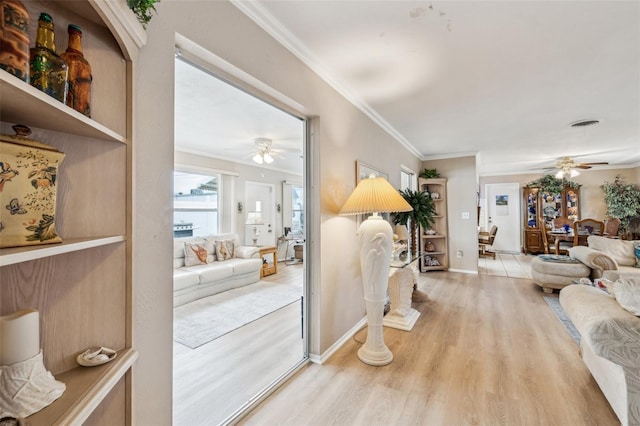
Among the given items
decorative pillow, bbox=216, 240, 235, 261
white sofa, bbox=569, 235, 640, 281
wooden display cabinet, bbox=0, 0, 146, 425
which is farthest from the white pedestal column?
white sofa, bbox=569, 235, 640, 281

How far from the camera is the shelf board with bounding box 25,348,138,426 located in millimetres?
585

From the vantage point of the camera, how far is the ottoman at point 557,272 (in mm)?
3826

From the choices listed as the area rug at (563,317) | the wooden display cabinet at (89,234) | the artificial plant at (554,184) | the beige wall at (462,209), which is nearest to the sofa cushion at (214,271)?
the wooden display cabinet at (89,234)

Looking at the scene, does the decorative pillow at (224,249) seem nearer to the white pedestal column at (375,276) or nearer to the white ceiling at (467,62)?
the white ceiling at (467,62)

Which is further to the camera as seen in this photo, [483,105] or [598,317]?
[483,105]

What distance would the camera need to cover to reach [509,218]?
7895mm

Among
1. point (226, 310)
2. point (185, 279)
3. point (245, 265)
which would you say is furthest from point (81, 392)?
point (245, 265)

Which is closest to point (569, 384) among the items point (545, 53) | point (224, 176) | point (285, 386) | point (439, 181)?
point (285, 386)

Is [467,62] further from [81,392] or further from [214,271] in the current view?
[214,271]

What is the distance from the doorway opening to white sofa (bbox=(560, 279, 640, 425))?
1.80 metres

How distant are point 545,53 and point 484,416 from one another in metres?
2.57

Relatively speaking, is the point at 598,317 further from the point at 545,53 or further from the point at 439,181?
the point at 439,181

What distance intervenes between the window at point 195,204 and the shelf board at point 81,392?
4.00 m

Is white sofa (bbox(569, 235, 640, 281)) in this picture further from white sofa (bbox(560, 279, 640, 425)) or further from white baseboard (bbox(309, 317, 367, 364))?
white baseboard (bbox(309, 317, 367, 364))
